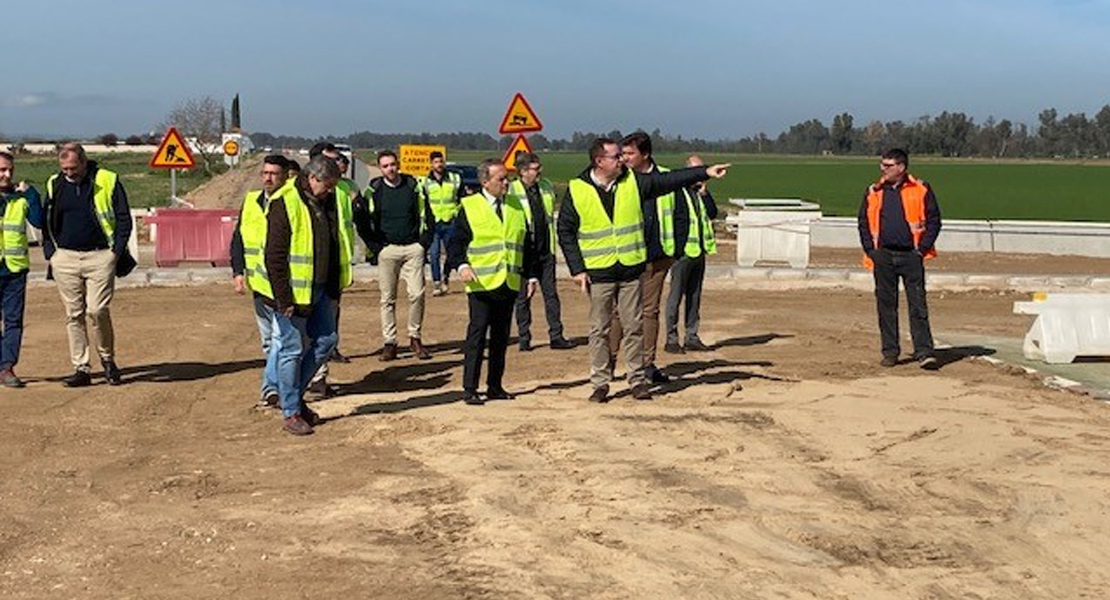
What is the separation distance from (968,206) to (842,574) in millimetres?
49911

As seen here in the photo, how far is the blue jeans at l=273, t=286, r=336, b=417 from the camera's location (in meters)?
9.52

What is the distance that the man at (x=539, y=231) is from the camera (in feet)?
37.8

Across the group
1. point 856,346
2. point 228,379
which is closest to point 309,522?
point 228,379

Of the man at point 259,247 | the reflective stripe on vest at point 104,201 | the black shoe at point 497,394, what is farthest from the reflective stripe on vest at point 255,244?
the black shoe at point 497,394

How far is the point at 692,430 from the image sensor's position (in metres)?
9.59

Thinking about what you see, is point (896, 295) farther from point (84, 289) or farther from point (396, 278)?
point (84, 289)

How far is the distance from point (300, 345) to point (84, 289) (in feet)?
9.66

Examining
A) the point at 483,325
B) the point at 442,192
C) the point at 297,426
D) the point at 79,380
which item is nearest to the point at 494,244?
the point at 483,325

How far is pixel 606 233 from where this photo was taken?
1043 cm

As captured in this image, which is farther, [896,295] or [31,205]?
[896,295]

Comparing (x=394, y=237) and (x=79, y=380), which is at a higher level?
(x=394, y=237)

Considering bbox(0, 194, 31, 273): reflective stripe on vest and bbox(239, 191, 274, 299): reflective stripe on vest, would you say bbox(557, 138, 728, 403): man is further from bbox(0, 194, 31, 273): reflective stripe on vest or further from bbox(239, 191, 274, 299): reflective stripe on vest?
bbox(0, 194, 31, 273): reflective stripe on vest

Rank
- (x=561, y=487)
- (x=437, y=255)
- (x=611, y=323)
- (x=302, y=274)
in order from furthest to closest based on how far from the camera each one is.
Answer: (x=437, y=255), (x=611, y=323), (x=302, y=274), (x=561, y=487)

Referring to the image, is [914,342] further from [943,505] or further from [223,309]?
[223,309]
